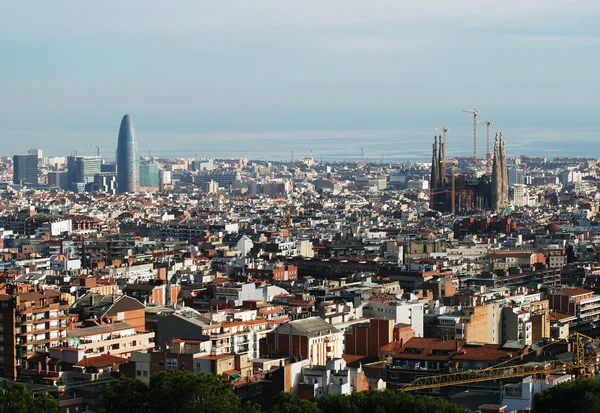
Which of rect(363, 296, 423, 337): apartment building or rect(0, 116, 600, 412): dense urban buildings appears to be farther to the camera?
rect(363, 296, 423, 337): apartment building

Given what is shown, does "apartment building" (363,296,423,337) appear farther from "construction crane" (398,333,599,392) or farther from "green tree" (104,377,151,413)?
"green tree" (104,377,151,413)

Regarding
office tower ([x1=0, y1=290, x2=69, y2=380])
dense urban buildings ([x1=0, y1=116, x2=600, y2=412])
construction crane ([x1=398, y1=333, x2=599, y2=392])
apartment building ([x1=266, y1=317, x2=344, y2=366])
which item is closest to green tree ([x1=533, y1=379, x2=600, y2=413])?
dense urban buildings ([x1=0, y1=116, x2=600, y2=412])

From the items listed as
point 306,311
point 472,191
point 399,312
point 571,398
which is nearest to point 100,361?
point 571,398

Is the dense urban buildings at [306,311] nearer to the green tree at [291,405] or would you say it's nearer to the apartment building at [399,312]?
the apartment building at [399,312]

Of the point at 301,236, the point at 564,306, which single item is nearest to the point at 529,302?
the point at 564,306

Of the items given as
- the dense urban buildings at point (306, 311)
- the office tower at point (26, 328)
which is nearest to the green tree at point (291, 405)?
the dense urban buildings at point (306, 311)

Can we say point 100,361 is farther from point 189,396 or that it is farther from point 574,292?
point 574,292

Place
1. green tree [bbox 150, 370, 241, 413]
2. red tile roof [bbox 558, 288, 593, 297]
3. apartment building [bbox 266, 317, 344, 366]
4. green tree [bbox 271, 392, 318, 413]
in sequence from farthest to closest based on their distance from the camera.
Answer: red tile roof [bbox 558, 288, 593, 297], apartment building [bbox 266, 317, 344, 366], green tree [bbox 150, 370, 241, 413], green tree [bbox 271, 392, 318, 413]
